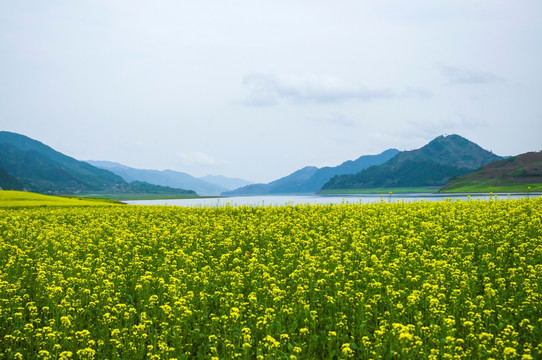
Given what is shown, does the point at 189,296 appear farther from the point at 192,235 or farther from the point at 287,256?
the point at 192,235

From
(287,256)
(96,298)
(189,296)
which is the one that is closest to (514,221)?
(287,256)

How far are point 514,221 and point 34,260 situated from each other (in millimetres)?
21892

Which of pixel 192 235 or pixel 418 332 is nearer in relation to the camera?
pixel 418 332

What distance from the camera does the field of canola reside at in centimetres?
901

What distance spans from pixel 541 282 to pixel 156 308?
423 inches

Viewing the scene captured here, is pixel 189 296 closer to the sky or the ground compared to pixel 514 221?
closer to the ground

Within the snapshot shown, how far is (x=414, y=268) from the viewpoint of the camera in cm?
1386

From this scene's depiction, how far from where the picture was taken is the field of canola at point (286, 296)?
9008mm

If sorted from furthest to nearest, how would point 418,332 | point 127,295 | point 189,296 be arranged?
point 127,295
point 189,296
point 418,332

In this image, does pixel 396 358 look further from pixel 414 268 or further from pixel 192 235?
pixel 192 235

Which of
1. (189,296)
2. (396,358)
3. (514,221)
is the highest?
(514,221)

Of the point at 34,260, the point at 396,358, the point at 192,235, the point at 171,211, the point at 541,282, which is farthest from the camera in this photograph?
the point at 171,211

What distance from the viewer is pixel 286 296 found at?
12.0 meters

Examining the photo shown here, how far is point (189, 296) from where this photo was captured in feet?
36.1
